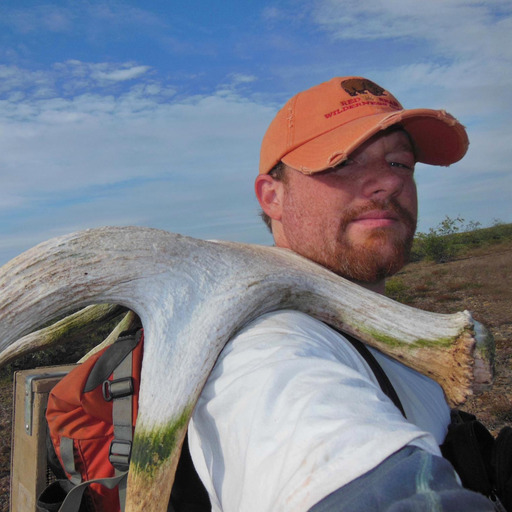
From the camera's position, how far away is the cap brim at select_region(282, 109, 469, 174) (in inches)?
63.1

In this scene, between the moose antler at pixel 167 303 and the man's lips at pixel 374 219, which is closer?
the moose antler at pixel 167 303

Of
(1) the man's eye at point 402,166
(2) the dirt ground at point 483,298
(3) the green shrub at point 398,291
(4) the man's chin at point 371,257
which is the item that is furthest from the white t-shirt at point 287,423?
(3) the green shrub at point 398,291

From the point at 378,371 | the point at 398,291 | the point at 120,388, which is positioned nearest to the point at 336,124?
the point at 378,371

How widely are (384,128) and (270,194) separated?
587mm

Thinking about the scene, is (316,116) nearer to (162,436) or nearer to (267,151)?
(267,151)

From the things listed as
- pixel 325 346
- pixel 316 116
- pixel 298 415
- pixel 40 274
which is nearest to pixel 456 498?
pixel 298 415

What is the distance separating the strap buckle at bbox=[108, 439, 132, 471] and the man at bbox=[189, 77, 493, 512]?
217 millimetres

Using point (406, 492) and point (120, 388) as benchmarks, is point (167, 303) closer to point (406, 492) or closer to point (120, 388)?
point (120, 388)

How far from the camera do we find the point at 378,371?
1.48m

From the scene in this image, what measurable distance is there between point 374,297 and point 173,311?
2.31 ft

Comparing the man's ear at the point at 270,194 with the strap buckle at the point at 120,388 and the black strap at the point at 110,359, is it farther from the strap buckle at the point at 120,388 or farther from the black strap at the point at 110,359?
the strap buckle at the point at 120,388

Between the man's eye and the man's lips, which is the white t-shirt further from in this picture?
the man's eye

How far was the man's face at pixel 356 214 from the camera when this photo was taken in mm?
1751

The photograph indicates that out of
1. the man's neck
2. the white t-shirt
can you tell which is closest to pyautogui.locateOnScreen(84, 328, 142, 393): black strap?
the white t-shirt
